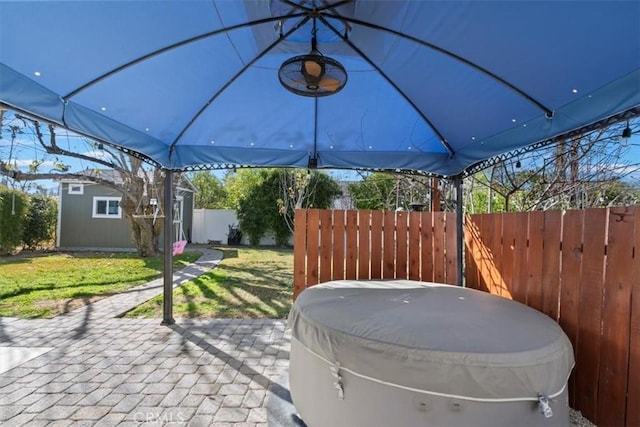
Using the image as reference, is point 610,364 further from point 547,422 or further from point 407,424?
point 407,424

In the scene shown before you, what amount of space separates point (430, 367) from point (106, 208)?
15.0 meters

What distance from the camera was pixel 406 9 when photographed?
190cm

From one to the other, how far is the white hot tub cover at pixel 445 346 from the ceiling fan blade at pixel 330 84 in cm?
150

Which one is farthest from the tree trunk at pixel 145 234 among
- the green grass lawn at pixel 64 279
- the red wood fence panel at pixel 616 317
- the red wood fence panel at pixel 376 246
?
the red wood fence panel at pixel 616 317

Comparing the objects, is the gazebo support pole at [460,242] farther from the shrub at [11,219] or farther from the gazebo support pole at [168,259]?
the shrub at [11,219]

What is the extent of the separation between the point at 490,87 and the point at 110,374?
3800mm

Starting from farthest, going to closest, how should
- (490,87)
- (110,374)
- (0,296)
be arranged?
(0,296)
(110,374)
(490,87)

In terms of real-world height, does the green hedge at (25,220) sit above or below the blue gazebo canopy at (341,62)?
below

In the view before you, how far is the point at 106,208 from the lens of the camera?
1316 centimetres

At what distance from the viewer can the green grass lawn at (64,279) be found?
186 inches

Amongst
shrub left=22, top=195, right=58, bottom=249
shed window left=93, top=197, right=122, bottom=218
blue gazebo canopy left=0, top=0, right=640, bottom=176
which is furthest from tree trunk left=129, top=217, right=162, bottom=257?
blue gazebo canopy left=0, top=0, right=640, bottom=176

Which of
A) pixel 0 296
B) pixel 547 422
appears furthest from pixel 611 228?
pixel 0 296

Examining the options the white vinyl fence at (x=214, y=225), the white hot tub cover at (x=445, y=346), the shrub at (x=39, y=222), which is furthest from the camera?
the white vinyl fence at (x=214, y=225)

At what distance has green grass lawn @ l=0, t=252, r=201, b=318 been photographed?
472 cm
